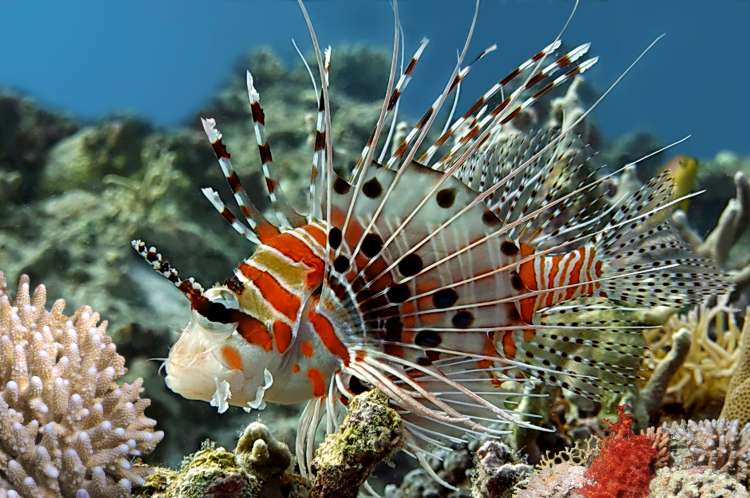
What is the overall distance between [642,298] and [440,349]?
0.98 m

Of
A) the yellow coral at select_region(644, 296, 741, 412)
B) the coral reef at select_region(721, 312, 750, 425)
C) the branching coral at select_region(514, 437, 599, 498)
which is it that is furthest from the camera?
the yellow coral at select_region(644, 296, 741, 412)

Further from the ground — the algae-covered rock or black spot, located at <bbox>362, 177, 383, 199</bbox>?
black spot, located at <bbox>362, 177, 383, 199</bbox>

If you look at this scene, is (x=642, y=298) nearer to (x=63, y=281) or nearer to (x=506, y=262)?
(x=506, y=262)

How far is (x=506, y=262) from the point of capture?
2.30 meters

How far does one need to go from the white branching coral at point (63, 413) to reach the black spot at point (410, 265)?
1035 mm

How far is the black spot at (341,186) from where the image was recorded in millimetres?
2166

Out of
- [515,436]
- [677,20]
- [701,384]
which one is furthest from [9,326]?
[677,20]

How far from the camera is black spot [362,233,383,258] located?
83.7 inches

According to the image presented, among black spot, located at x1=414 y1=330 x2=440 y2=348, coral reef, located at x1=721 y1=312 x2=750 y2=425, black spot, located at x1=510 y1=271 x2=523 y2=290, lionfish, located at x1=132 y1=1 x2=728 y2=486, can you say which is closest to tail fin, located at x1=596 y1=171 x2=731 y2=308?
lionfish, located at x1=132 y1=1 x2=728 y2=486

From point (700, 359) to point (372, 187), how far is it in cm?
265

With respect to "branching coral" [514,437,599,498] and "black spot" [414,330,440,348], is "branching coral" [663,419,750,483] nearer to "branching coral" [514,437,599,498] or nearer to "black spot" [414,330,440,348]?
"branching coral" [514,437,599,498]

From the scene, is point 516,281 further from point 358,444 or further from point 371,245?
point 358,444

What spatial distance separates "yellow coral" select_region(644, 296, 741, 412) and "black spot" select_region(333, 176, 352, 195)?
2.15 meters

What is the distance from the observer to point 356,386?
207 cm
